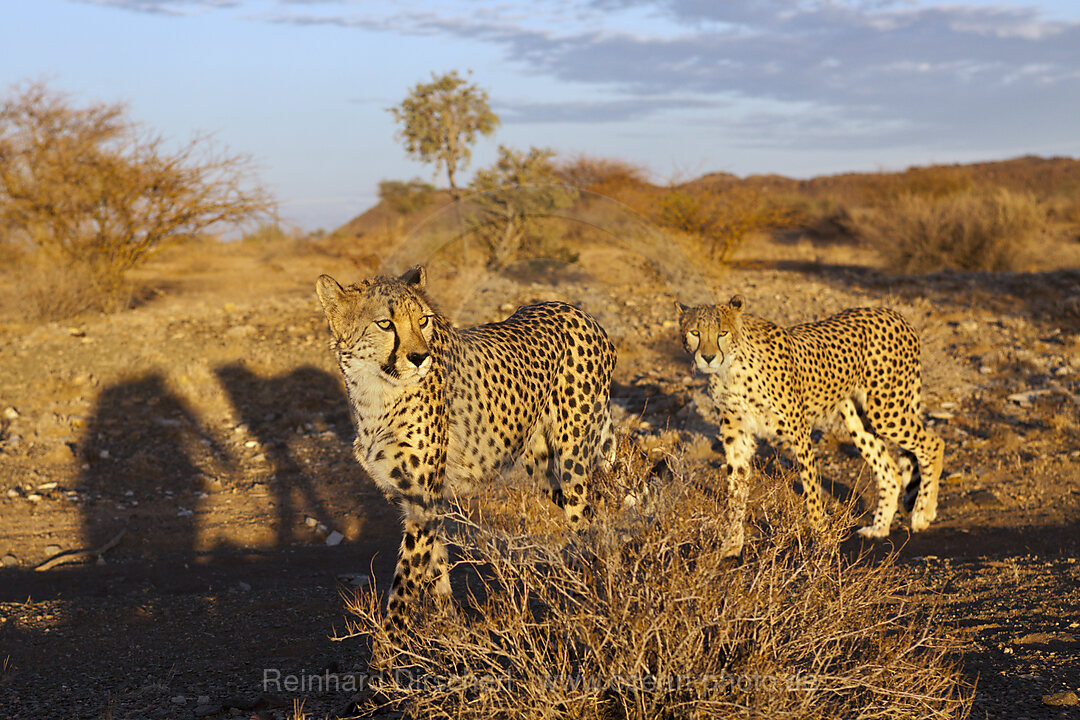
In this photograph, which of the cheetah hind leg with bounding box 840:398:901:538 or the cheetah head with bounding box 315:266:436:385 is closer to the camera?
the cheetah head with bounding box 315:266:436:385

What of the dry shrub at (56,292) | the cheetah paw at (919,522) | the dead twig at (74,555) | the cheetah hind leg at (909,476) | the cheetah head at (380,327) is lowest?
the dead twig at (74,555)

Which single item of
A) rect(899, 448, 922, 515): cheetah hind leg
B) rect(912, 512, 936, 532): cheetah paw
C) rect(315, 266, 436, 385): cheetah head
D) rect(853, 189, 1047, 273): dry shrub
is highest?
rect(853, 189, 1047, 273): dry shrub

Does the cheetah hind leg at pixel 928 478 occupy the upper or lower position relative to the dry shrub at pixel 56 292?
lower

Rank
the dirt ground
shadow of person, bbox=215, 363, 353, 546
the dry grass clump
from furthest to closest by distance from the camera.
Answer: shadow of person, bbox=215, 363, 353, 546 → the dirt ground → the dry grass clump

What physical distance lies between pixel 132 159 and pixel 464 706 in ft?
45.7

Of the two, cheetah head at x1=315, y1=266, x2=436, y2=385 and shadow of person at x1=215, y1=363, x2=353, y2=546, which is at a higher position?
cheetah head at x1=315, y1=266, x2=436, y2=385

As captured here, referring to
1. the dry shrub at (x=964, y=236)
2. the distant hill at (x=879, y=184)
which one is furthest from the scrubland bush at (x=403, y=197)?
the dry shrub at (x=964, y=236)

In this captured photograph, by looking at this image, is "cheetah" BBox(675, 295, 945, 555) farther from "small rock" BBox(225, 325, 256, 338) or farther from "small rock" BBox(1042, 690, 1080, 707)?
"small rock" BBox(225, 325, 256, 338)

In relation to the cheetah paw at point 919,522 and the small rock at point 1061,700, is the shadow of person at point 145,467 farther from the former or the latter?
the small rock at point 1061,700

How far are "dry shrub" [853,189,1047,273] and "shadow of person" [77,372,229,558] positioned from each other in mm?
13626

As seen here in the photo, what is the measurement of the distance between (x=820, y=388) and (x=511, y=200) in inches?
303

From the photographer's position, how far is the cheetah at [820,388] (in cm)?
557

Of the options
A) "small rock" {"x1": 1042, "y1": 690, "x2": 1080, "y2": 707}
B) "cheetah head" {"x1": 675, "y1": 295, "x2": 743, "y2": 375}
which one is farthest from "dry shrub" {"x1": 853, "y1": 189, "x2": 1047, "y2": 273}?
"small rock" {"x1": 1042, "y1": 690, "x2": 1080, "y2": 707}

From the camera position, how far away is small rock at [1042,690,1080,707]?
302 centimetres
